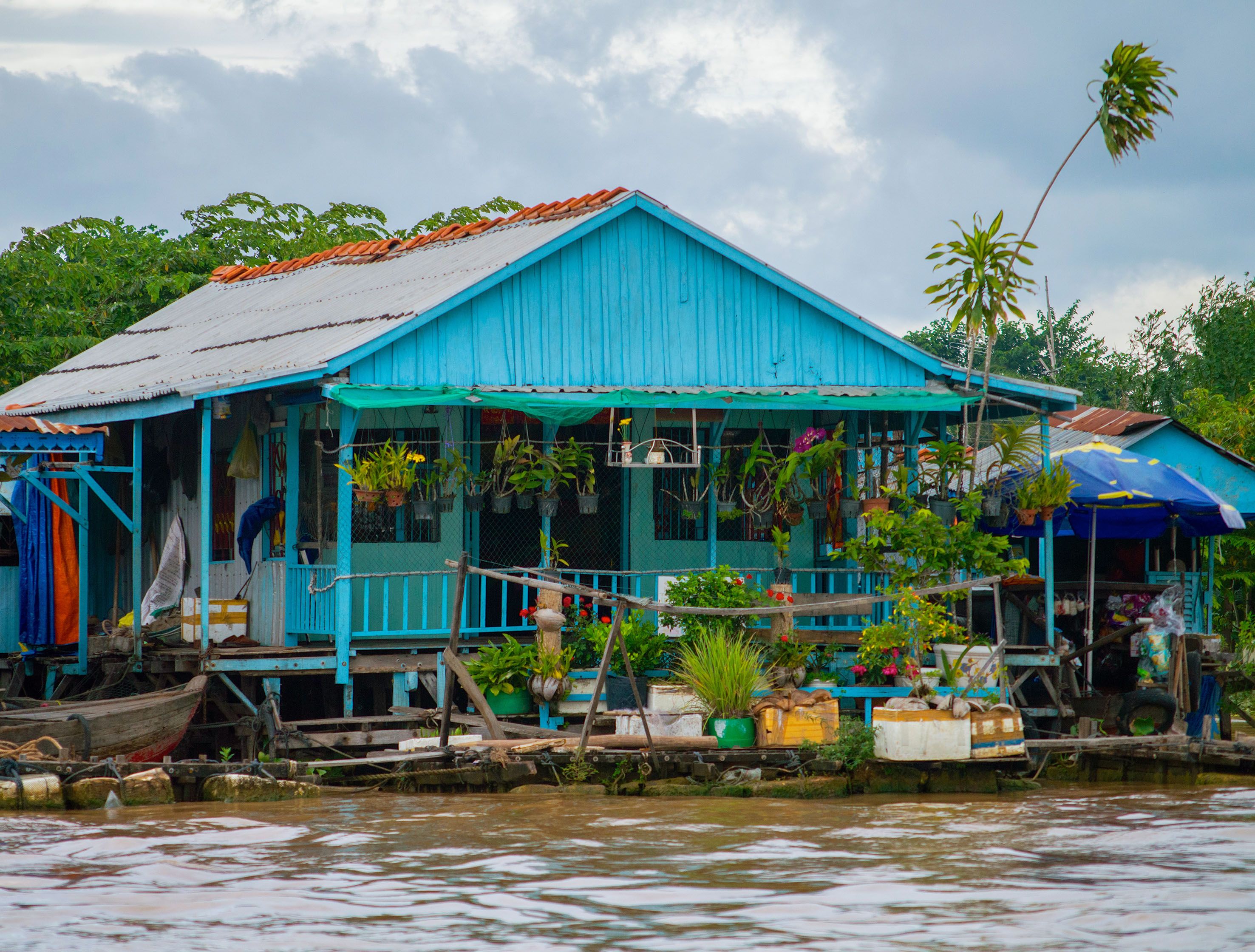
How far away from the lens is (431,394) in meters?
13.1

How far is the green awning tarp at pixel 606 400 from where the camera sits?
512 inches

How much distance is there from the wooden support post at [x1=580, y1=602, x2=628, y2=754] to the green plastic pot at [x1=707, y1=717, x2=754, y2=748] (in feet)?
3.49

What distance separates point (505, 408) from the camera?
13.4 meters

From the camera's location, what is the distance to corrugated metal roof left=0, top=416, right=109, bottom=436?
1385cm

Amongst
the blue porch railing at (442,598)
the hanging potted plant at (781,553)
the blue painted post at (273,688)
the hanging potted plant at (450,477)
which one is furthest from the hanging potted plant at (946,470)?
the blue painted post at (273,688)

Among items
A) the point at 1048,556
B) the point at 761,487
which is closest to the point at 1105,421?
the point at 1048,556

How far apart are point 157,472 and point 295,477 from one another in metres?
3.32

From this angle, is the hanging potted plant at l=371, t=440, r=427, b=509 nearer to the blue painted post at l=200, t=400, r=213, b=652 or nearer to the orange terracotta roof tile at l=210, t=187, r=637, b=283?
the blue painted post at l=200, t=400, r=213, b=652

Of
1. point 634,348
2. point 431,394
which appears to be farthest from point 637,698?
point 634,348

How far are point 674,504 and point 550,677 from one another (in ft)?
9.86

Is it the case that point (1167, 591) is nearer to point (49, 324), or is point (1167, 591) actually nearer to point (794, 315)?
point (794, 315)

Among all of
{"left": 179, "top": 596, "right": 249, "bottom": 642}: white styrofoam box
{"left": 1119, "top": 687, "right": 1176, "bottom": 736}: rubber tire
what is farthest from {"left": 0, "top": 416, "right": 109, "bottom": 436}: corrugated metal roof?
{"left": 1119, "top": 687, "right": 1176, "bottom": 736}: rubber tire

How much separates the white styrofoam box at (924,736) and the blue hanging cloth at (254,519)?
6.35 meters

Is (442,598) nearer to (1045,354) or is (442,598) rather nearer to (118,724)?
(118,724)
